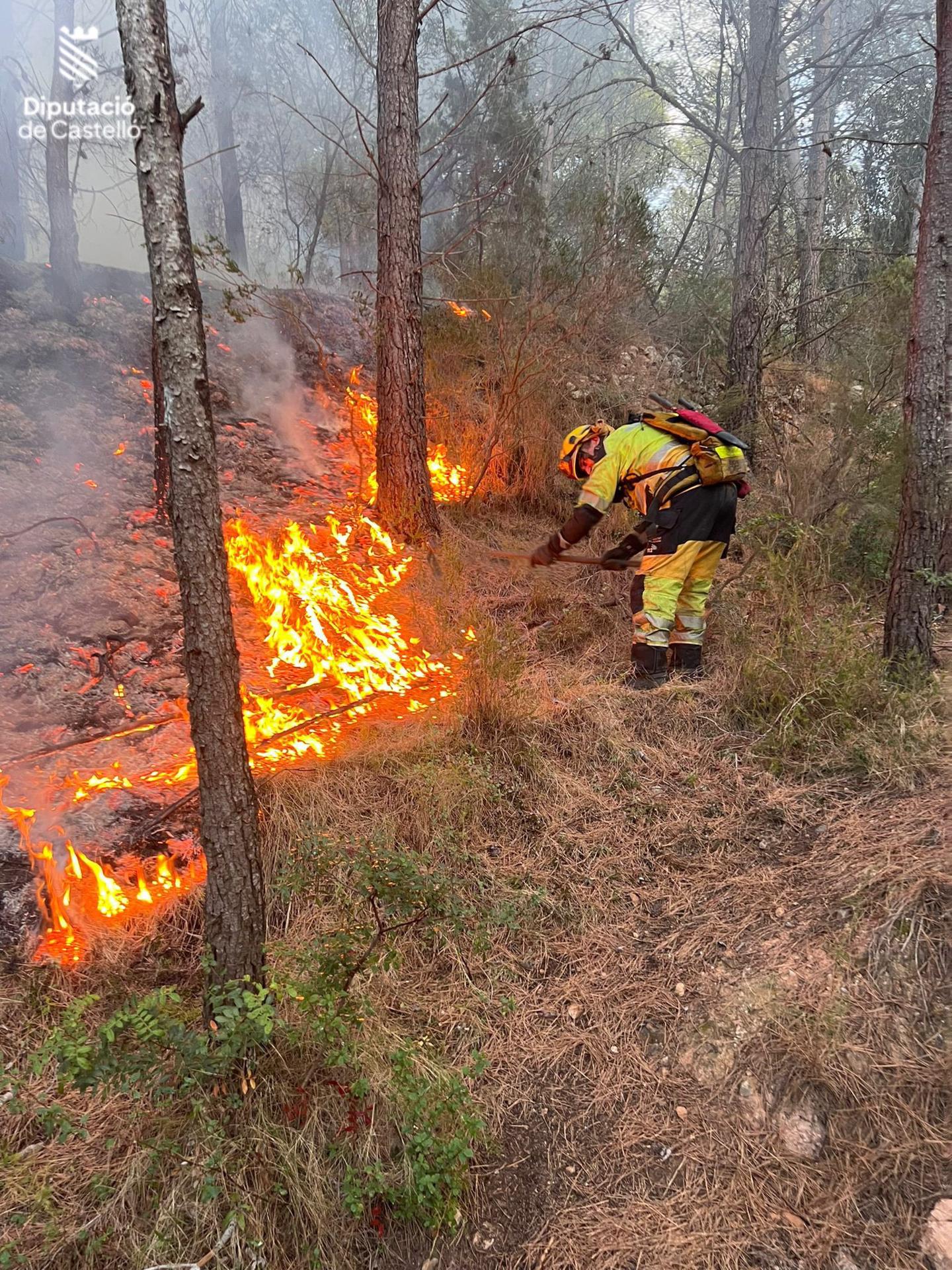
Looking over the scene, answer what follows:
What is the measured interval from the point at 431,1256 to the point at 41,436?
6661 millimetres

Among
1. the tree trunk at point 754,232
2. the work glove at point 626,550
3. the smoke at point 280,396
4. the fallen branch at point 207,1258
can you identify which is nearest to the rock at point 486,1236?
the fallen branch at point 207,1258

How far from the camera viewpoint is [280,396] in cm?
804

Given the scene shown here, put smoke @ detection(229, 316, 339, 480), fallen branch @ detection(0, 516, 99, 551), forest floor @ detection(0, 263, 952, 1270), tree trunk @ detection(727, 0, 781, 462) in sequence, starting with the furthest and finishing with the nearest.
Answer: tree trunk @ detection(727, 0, 781, 462) < smoke @ detection(229, 316, 339, 480) < fallen branch @ detection(0, 516, 99, 551) < forest floor @ detection(0, 263, 952, 1270)

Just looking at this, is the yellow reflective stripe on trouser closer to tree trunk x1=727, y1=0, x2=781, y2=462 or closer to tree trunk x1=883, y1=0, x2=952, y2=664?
tree trunk x1=883, y1=0, x2=952, y2=664

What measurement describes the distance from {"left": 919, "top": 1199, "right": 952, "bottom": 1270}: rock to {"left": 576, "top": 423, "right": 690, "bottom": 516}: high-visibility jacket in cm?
377

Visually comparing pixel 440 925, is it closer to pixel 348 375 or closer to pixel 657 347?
pixel 348 375

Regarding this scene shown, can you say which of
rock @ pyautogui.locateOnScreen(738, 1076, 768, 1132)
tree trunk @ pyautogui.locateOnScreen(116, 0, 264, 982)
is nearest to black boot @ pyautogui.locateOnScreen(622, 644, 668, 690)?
rock @ pyautogui.locateOnScreen(738, 1076, 768, 1132)

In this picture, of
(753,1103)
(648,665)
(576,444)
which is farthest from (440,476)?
(753,1103)

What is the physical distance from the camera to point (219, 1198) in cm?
222

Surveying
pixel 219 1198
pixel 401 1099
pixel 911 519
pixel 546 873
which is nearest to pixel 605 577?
pixel 911 519

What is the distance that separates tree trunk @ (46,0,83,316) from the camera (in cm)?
807

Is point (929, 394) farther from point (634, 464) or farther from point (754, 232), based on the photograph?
point (754, 232)

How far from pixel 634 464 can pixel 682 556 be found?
714 mm

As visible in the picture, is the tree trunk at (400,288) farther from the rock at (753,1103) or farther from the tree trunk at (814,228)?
the rock at (753,1103)
